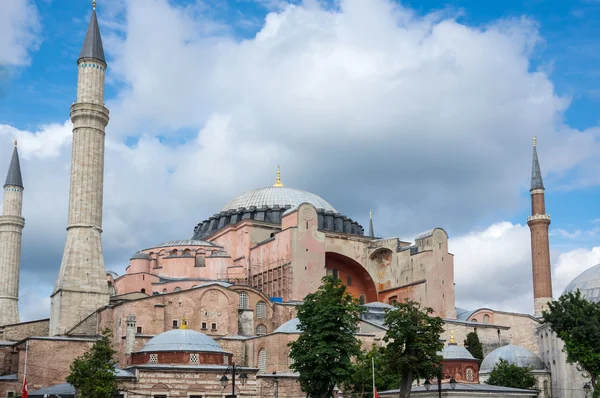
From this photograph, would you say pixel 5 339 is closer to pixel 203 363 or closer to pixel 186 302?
pixel 186 302

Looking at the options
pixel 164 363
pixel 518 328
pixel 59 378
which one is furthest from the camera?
pixel 518 328

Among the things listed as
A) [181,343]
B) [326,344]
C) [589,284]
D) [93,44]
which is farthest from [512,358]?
[93,44]

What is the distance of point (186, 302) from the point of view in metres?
39.4

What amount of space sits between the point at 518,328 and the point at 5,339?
93.9ft

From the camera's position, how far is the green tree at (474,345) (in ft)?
144

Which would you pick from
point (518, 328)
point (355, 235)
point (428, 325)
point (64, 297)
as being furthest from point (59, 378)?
point (518, 328)

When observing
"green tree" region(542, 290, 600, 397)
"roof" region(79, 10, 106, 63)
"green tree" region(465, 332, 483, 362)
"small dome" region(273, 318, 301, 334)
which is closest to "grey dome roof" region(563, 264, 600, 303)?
"green tree" region(465, 332, 483, 362)

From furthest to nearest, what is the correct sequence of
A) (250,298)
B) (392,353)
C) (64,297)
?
(250,298) → (64,297) → (392,353)

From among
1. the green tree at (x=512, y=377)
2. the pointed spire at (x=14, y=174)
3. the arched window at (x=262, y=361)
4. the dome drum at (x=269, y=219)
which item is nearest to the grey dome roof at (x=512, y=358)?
the green tree at (x=512, y=377)

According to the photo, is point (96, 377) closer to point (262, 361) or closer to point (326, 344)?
point (326, 344)

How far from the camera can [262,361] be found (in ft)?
124

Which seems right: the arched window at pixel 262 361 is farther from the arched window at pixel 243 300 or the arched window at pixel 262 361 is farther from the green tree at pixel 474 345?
the green tree at pixel 474 345

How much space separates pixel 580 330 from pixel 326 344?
1173cm

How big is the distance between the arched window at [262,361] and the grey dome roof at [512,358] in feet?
38.1
